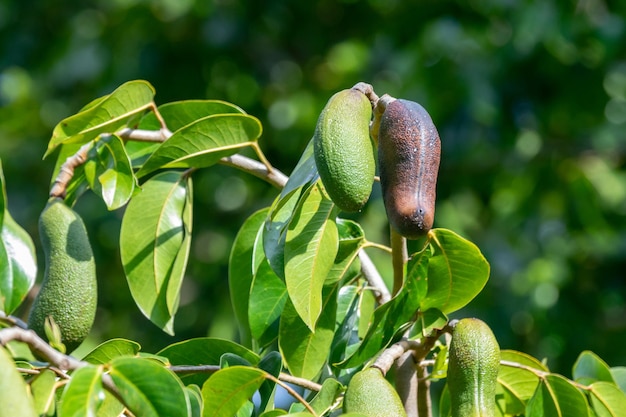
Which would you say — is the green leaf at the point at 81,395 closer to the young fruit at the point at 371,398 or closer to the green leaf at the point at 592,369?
the young fruit at the point at 371,398

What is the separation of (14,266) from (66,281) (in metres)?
0.15

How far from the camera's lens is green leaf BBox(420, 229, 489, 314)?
40.8 inches

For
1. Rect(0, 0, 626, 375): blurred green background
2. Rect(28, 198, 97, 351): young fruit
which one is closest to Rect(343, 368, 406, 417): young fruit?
Rect(28, 198, 97, 351): young fruit

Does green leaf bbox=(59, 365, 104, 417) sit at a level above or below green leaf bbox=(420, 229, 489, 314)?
above

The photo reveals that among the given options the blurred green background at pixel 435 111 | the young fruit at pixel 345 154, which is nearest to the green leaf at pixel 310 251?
the young fruit at pixel 345 154

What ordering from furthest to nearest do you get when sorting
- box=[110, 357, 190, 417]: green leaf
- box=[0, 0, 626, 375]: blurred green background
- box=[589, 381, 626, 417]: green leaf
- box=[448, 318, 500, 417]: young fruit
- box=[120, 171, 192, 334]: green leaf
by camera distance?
box=[0, 0, 626, 375]: blurred green background < box=[120, 171, 192, 334]: green leaf < box=[589, 381, 626, 417]: green leaf < box=[448, 318, 500, 417]: young fruit < box=[110, 357, 190, 417]: green leaf

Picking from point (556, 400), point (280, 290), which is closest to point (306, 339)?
point (280, 290)

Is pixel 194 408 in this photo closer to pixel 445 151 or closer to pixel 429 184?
pixel 429 184

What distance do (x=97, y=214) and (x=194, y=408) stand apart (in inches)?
136

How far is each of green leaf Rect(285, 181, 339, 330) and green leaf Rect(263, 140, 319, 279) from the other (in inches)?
0.5

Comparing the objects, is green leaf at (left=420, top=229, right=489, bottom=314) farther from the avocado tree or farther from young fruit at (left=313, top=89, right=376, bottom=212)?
young fruit at (left=313, top=89, right=376, bottom=212)

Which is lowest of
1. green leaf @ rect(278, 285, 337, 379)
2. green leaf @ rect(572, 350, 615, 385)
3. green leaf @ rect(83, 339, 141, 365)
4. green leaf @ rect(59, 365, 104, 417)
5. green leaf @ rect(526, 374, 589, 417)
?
green leaf @ rect(572, 350, 615, 385)

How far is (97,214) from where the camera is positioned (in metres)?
4.20

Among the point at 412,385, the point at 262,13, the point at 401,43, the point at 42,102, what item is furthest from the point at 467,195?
the point at 412,385
